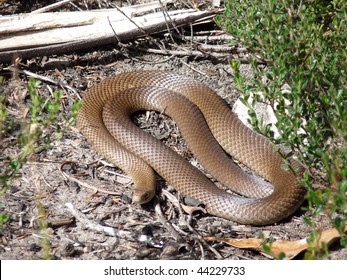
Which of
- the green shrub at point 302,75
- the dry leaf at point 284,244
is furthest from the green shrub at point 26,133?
the dry leaf at point 284,244

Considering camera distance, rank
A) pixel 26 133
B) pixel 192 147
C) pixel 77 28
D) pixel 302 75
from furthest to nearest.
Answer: pixel 77 28, pixel 192 147, pixel 302 75, pixel 26 133

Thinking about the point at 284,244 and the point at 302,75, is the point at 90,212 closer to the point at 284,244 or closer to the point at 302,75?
the point at 284,244

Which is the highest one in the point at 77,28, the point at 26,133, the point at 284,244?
the point at 77,28

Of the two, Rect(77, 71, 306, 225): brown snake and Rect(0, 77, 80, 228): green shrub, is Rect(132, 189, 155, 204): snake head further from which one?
Rect(0, 77, 80, 228): green shrub

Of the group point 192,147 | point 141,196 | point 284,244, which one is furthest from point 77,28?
point 284,244

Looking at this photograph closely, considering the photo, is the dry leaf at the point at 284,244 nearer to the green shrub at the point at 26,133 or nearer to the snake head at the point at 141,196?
the snake head at the point at 141,196
